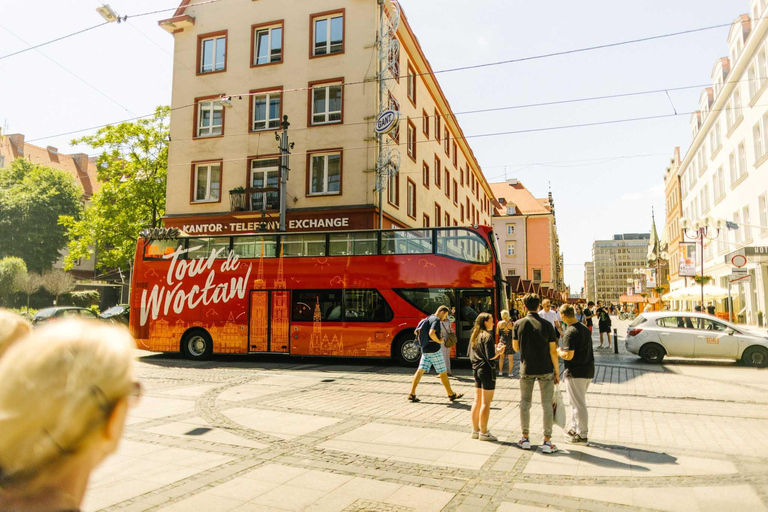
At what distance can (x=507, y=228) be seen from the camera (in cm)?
7512

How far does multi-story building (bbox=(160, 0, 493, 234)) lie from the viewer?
2275 cm

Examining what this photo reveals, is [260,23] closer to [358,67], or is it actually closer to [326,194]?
[358,67]

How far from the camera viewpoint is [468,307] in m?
14.8

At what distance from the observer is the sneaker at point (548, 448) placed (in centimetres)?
625

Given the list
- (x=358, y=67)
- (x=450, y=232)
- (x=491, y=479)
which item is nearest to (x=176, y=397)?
(x=491, y=479)

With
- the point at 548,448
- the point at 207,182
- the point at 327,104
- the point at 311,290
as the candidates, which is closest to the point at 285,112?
the point at 327,104

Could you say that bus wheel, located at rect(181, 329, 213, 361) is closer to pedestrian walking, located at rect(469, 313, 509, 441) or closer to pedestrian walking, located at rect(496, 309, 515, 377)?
pedestrian walking, located at rect(496, 309, 515, 377)

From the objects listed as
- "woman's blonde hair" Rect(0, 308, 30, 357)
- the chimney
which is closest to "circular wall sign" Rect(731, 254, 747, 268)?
"woman's blonde hair" Rect(0, 308, 30, 357)

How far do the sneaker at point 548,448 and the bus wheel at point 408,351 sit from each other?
8776 millimetres

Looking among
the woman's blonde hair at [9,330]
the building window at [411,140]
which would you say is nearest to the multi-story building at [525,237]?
the building window at [411,140]

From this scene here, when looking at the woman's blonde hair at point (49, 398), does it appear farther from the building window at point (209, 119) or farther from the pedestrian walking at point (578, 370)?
the building window at point (209, 119)

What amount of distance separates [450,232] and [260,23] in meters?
16.1

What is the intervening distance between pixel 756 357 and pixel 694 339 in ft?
5.34

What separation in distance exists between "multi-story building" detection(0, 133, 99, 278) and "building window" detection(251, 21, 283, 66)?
42.5 meters
